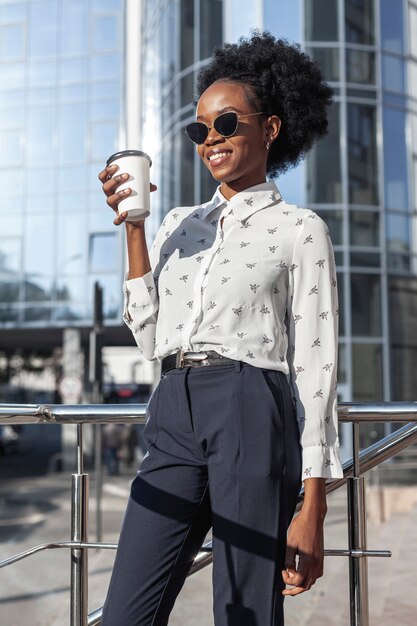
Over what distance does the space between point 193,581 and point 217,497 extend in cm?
580

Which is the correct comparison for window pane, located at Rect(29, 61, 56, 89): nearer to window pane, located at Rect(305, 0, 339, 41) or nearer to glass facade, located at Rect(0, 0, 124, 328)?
glass facade, located at Rect(0, 0, 124, 328)

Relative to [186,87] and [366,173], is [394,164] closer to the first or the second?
[366,173]

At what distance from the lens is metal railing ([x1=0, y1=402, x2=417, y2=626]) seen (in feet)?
8.06

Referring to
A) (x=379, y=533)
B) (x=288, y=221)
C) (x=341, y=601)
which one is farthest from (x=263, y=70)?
(x=379, y=533)

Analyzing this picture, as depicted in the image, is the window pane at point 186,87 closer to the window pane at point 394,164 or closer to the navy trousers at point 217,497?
the window pane at point 394,164

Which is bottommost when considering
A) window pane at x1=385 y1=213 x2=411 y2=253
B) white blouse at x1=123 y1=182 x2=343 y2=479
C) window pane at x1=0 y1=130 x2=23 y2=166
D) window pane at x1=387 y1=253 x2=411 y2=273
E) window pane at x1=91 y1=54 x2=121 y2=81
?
white blouse at x1=123 y1=182 x2=343 y2=479

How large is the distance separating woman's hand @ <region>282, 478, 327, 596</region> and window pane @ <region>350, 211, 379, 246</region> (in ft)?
64.1

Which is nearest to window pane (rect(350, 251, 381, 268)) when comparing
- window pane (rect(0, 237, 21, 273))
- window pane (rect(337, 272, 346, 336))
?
window pane (rect(337, 272, 346, 336))

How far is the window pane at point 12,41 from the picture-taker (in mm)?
28688

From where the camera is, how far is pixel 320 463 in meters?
1.93

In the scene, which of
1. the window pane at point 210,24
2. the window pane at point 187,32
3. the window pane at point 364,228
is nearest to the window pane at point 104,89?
the window pane at point 187,32

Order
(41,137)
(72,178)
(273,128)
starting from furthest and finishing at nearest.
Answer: (41,137) → (72,178) → (273,128)

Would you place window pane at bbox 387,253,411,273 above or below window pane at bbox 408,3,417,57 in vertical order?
below

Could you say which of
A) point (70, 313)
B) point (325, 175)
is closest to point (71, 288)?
point (70, 313)
